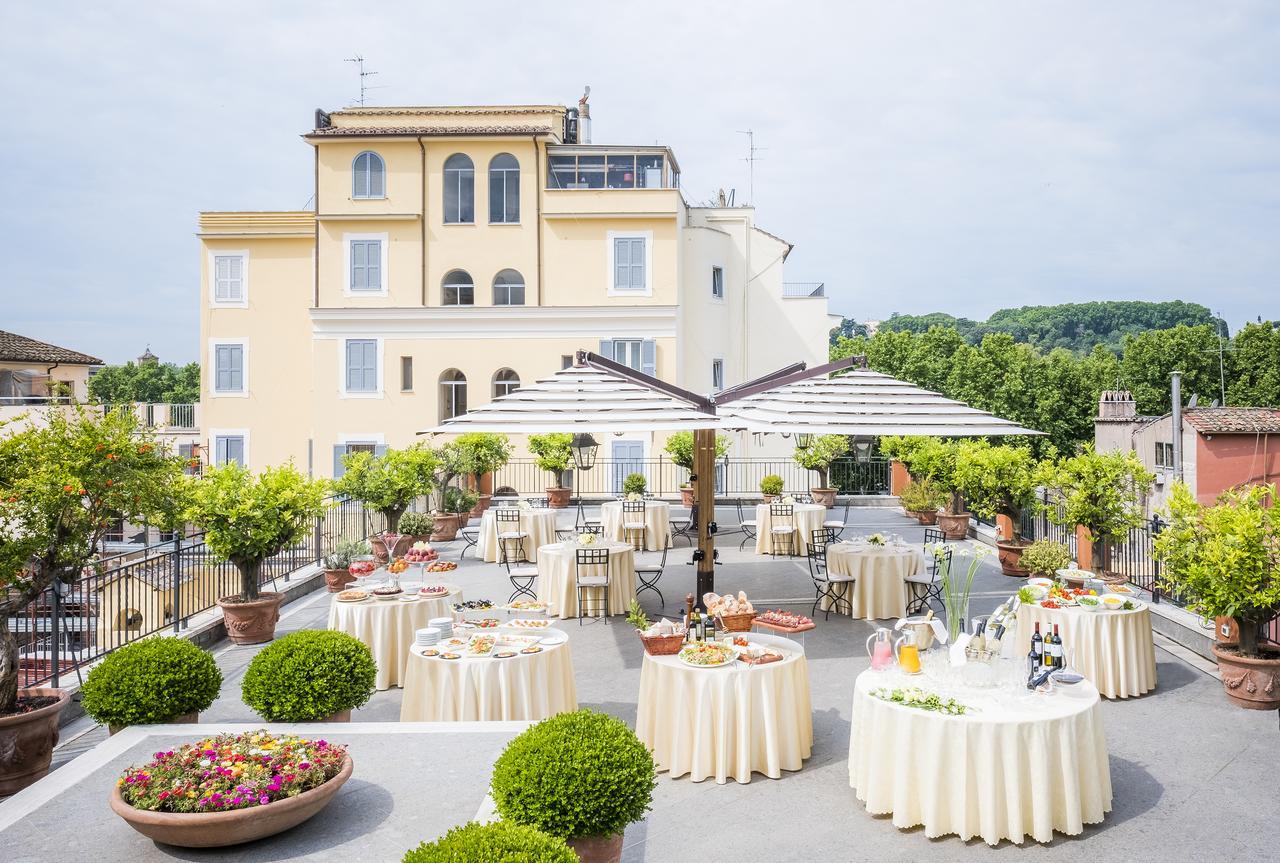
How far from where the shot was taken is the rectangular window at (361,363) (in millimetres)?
31219

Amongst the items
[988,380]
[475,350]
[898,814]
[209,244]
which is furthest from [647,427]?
[988,380]

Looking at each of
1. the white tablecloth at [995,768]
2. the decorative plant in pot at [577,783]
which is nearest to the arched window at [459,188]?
the white tablecloth at [995,768]

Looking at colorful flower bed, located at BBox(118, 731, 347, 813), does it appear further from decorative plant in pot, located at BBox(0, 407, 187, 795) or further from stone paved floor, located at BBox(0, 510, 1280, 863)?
decorative plant in pot, located at BBox(0, 407, 187, 795)

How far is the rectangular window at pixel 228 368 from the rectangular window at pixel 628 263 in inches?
570

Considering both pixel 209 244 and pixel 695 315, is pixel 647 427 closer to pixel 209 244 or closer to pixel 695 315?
pixel 695 315

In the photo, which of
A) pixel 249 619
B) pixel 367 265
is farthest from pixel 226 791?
pixel 367 265

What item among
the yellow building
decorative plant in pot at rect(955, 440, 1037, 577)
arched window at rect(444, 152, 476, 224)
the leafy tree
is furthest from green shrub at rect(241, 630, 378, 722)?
arched window at rect(444, 152, 476, 224)

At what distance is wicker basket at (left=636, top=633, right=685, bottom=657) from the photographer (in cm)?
698

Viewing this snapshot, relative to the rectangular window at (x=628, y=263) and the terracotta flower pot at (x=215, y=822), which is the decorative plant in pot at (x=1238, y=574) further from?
the rectangular window at (x=628, y=263)

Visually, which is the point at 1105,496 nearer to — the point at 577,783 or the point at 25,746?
the point at 577,783

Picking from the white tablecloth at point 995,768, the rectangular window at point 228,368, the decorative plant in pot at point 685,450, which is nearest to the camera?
the white tablecloth at point 995,768

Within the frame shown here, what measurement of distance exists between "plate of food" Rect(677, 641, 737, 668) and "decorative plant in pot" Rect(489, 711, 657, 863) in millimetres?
2051

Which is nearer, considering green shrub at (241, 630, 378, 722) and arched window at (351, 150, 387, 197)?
green shrub at (241, 630, 378, 722)

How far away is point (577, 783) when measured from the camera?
4340 mm
